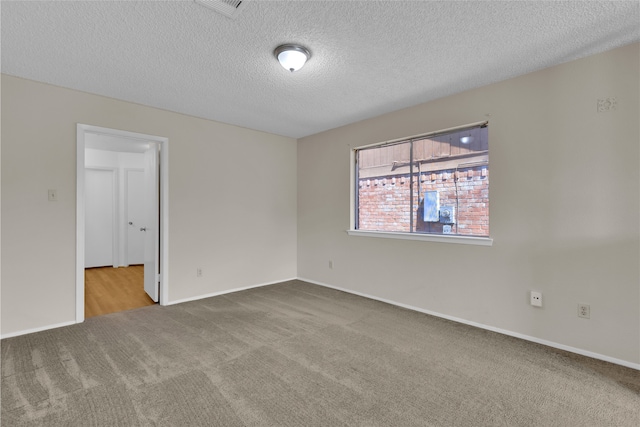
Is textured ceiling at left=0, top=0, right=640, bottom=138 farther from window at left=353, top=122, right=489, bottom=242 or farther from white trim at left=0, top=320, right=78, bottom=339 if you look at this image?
white trim at left=0, top=320, right=78, bottom=339

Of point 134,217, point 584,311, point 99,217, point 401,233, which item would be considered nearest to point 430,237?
point 401,233

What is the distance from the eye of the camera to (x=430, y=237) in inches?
134

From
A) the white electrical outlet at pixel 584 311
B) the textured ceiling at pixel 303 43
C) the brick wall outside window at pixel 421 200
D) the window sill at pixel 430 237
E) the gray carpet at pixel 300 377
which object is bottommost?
the gray carpet at pixel 300 377

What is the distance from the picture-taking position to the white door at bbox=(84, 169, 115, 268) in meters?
6.12

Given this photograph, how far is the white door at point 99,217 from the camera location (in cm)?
612

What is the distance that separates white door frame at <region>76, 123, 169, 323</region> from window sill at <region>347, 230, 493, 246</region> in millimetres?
2425

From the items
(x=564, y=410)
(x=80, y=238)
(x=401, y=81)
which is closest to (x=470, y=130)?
(x=401, y=81)

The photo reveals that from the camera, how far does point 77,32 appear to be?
211 centimetres

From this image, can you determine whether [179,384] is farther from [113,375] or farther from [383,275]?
[383,275]

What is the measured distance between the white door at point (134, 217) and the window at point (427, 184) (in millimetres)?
4856

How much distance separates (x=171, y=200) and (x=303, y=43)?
2.56 m

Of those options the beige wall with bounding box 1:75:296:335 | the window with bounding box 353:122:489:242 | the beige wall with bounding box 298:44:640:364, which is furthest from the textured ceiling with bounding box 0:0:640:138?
the window with bounding box 353:122:489:242

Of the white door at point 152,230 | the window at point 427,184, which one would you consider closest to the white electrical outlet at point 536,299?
the window at point 427,184

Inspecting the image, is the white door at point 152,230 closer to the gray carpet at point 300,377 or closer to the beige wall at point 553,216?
the gray carpet at point 300,377
